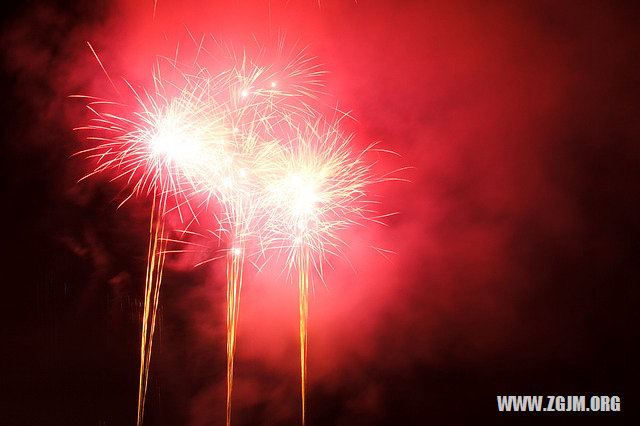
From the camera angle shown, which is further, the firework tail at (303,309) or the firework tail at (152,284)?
the firework tail at (152,284)

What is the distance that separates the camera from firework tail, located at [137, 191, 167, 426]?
13.7ft

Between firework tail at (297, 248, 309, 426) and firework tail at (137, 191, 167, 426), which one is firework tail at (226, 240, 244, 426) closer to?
firework tail at (297, 248, 309, 426)

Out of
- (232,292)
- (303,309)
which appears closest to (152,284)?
(232,292)

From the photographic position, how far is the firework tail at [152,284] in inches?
165

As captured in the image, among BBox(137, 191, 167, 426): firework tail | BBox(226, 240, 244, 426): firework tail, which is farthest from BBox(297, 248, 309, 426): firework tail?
BBox(137, 191, 167, 426): firework tail

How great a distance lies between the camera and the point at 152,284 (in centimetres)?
446

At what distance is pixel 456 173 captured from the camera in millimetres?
4535

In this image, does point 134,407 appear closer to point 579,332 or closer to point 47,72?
point 47,72

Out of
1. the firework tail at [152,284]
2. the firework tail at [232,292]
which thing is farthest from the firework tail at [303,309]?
the firework tail at [152,284]

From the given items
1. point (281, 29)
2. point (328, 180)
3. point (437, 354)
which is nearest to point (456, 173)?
point (328, 180)

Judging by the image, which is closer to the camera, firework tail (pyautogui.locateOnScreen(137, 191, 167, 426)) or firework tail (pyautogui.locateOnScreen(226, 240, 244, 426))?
firework tail (pyautogui.locateOnScreen(226, 240, 244, 426))

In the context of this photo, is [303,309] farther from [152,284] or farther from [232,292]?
[152,284]

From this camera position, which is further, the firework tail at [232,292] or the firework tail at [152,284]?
the firework tail at [152,284]

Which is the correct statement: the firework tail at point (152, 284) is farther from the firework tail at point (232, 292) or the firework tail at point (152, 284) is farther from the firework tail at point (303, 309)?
the firework tail at point (303, 309)
